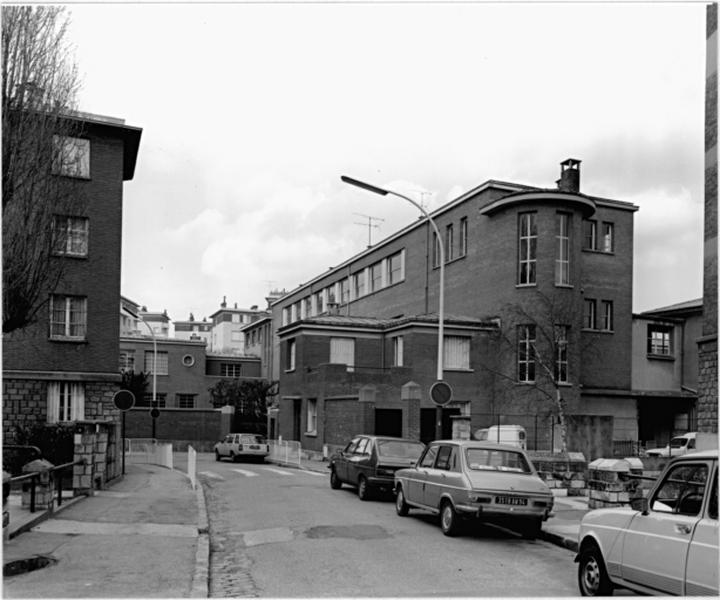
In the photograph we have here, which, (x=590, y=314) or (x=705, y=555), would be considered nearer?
(x=705, y=555)

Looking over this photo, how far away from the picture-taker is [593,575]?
873cm

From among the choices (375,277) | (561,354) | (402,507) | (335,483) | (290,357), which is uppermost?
(375,277)

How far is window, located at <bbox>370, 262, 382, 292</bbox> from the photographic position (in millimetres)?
53719

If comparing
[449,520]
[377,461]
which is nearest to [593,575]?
[449,520]

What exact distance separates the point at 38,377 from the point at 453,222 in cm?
2350

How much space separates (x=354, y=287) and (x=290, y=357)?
1741cm

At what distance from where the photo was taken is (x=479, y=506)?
41.8ft

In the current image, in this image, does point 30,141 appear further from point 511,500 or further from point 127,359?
point 127,359

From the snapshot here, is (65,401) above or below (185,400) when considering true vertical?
above

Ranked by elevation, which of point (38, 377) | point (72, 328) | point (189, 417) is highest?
point (72, 328)

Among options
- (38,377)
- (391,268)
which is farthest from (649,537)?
(391,268)

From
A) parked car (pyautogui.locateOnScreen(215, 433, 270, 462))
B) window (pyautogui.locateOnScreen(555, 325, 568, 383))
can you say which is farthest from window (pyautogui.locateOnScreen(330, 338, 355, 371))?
window (pyautogui.locateOnScreen(555, 325, 568, 383))

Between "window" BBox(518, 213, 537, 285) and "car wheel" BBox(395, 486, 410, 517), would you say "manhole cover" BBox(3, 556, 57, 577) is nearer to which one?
"car wheel" BBox(395, 486, 410, 517)

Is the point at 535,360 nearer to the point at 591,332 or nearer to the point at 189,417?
the point at 591,332
